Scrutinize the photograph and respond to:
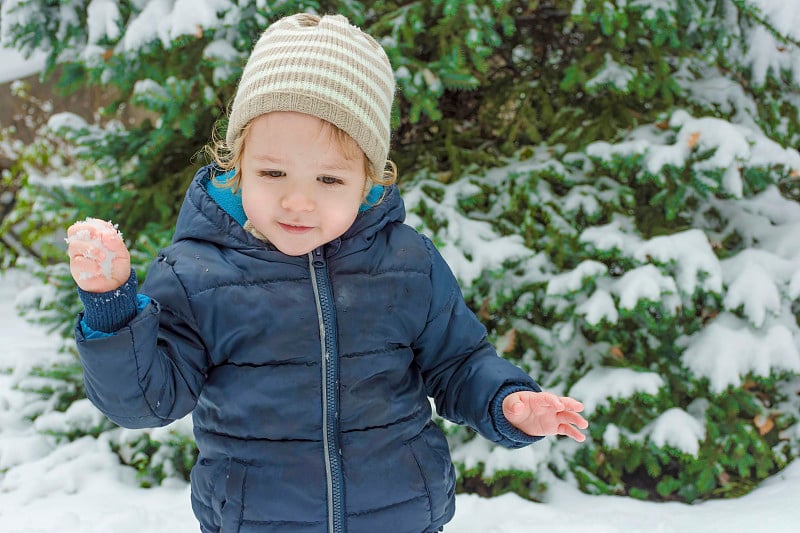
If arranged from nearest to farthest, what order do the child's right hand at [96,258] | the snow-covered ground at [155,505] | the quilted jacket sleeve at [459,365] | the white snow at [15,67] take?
the child's right hand at [96,258], the quilted jacket sleeve at [459,365], the snow-covered ground at [155,505], the white snow at [15,67]

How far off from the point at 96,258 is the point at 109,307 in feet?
0.30

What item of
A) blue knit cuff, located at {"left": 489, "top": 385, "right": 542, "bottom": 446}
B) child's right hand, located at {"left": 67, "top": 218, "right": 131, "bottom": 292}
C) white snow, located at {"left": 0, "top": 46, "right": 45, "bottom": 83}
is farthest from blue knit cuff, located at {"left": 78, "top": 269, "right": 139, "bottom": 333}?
white snow, located at {"left": 0, "top": 46, "right": 45, "bottom": 83}

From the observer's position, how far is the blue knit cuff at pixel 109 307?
4.16 feet

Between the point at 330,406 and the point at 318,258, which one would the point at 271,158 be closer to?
the point at 318,258

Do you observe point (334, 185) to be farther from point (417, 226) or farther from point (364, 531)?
point (417, 226)

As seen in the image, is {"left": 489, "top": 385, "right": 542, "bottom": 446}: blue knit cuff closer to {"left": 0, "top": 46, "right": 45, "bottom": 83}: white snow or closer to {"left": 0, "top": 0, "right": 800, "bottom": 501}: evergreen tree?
{"left": 0, "top": 0, "right": 800, "bottom": 501}: evergreen tree

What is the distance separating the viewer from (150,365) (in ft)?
4.46

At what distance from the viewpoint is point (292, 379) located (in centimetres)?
153

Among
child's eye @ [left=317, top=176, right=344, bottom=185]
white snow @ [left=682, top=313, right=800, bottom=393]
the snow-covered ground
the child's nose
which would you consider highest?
child's eye @ [left=317, top=176, right=344, bottom=185]

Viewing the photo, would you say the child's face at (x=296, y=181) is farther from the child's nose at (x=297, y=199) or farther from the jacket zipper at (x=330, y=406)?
the jacket zipper at (x=330, y=406)

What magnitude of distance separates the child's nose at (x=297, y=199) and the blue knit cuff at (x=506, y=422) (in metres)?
0.61

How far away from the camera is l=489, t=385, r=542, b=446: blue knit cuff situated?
1568 millimetres

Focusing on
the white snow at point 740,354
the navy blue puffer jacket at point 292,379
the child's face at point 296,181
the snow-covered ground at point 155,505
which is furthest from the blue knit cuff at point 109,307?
the white snow at point 740,354

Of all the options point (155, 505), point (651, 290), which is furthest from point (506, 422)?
point (155, 505)
